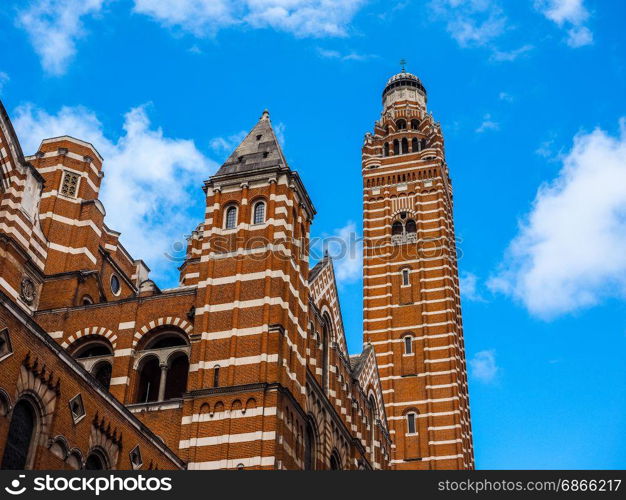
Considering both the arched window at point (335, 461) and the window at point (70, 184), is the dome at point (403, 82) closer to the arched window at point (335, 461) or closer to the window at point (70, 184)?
the window at point (70, 184)

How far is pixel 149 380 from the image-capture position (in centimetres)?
3403

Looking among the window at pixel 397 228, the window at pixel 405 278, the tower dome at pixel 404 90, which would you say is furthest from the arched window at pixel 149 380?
the tower dome at pixel 404 90

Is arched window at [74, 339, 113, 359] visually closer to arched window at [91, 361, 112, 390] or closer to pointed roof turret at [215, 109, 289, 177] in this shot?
arched window at [91, 361, 112, 390]

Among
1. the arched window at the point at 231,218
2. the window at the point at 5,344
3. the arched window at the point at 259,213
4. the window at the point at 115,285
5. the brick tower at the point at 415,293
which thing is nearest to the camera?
the window at the point at 5,344

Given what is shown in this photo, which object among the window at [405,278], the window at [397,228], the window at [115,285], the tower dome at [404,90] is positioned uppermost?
the tower dome at [404,90]

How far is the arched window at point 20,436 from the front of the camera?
2187 centimetres

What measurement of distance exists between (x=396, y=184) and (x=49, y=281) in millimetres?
45443

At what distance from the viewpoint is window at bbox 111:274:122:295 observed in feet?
140

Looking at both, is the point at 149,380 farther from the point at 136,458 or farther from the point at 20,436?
the point at 20,436

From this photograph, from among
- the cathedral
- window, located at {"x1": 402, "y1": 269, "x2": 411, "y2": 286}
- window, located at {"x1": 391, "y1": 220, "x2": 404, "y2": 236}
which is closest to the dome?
window, located at {"x1": 391, "y1": 220, "x2": 404, "y2": 236}

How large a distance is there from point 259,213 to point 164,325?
5769mm

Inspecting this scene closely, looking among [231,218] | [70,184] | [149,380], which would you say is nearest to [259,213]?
[231,218]

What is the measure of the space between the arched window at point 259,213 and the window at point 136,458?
1162 cm

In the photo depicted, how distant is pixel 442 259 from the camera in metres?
72.9
